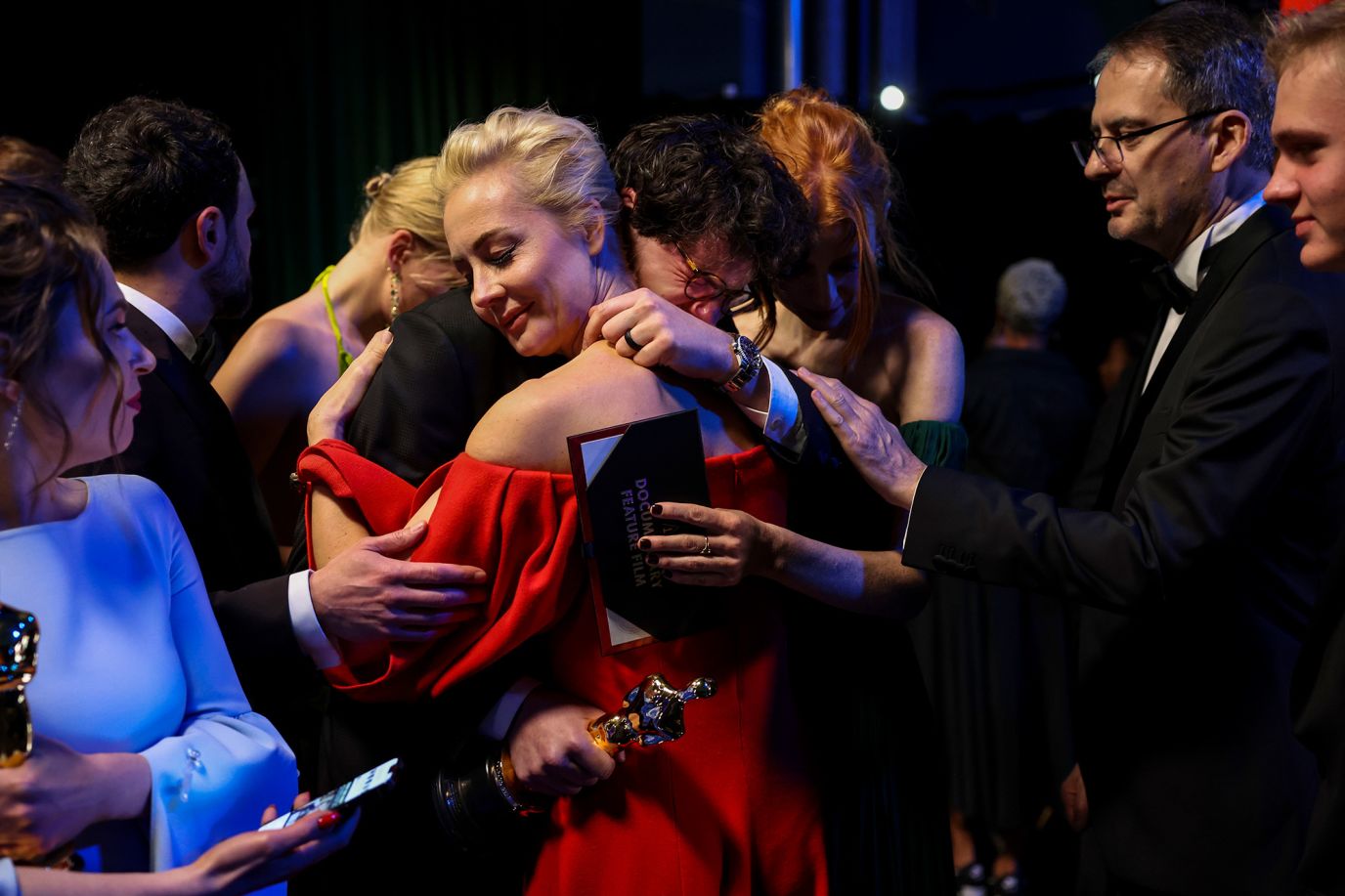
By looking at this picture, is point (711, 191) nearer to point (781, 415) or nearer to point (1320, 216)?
point (781, 415)

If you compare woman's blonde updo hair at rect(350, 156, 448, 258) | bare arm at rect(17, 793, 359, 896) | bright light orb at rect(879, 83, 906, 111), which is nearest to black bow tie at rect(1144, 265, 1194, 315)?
woman's blonde updo hair at rect(350, 156, 448, 258)

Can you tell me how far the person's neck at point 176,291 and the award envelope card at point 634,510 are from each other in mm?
1139

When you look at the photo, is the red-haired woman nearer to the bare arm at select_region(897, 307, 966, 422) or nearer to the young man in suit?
the bare arm at select_region(897, 307, 966, 422)

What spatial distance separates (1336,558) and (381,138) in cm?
455

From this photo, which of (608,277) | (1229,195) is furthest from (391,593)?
(1229,195)

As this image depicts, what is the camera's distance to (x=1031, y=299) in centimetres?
480

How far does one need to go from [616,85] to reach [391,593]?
4.64 meters

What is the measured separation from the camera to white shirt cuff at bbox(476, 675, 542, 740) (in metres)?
1.70

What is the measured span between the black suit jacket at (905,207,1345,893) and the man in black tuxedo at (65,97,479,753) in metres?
0.86

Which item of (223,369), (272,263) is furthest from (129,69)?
(223,369)

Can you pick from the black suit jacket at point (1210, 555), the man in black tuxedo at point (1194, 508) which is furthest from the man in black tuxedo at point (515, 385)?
the black suit jacket at point (1210, 555)

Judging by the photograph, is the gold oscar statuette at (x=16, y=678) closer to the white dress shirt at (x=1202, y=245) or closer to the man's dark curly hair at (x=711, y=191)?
the man's dark curly hair at (x=711, y=191)

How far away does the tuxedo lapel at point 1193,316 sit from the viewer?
2.08 meters

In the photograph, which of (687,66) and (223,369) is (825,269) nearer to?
(223,369)
